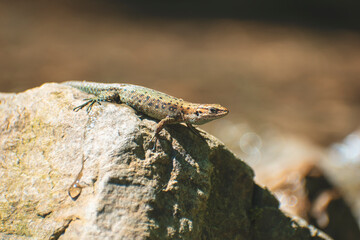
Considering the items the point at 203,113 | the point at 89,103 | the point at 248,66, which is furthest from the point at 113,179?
the point at 248,66

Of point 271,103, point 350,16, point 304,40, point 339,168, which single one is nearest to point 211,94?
point 271,103

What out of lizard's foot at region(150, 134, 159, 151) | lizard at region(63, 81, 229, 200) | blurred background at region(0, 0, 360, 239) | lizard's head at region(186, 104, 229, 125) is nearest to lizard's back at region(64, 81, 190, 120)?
lizard at region(63, 81, 229, 200)

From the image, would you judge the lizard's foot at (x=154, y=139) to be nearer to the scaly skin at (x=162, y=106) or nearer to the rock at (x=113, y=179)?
the rock at (x=113, y=179)

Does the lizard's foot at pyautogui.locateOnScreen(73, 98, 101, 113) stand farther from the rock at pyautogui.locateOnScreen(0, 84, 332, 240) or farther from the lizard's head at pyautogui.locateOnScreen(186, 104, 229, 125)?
the lizard's head at pyautogui.locateOnScreen(186, 104, 229, 125)

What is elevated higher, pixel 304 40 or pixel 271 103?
pixel 304 40

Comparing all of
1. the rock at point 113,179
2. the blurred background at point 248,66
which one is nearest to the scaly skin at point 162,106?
the rock at point 113,179

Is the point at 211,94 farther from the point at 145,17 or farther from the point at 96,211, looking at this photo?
A: the point at 96,211

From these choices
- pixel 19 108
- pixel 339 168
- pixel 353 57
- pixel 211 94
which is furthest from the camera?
pixel 353 57

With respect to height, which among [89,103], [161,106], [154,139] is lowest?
[154,139]

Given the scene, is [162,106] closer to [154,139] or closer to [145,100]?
[145,100]
